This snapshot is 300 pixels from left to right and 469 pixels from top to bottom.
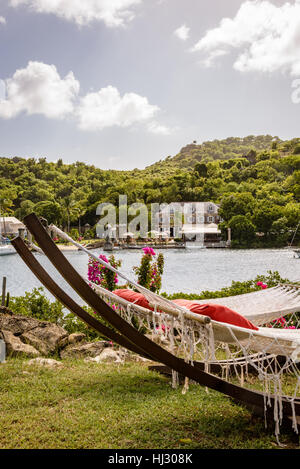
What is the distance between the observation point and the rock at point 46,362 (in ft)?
8.52

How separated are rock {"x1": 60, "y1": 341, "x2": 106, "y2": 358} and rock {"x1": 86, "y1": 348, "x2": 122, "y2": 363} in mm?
62

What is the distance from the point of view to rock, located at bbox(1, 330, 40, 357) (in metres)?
2.81

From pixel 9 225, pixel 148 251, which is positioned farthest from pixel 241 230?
pixel 148 251

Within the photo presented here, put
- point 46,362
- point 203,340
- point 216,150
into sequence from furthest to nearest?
1. point 216,150
2. point 46,362
3. point 203,340

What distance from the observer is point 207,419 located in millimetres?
1799

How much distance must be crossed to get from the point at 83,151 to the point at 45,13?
2261 centimetres

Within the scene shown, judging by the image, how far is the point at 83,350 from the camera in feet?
9.64

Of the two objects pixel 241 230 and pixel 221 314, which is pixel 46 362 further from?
pixel 241 230

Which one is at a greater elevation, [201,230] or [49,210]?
[49,210]

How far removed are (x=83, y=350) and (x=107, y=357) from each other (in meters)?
0.21

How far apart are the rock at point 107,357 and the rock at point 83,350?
0.06m

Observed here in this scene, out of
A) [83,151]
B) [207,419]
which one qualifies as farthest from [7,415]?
[83,151]

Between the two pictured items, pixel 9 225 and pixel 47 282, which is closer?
pixel 47 282
